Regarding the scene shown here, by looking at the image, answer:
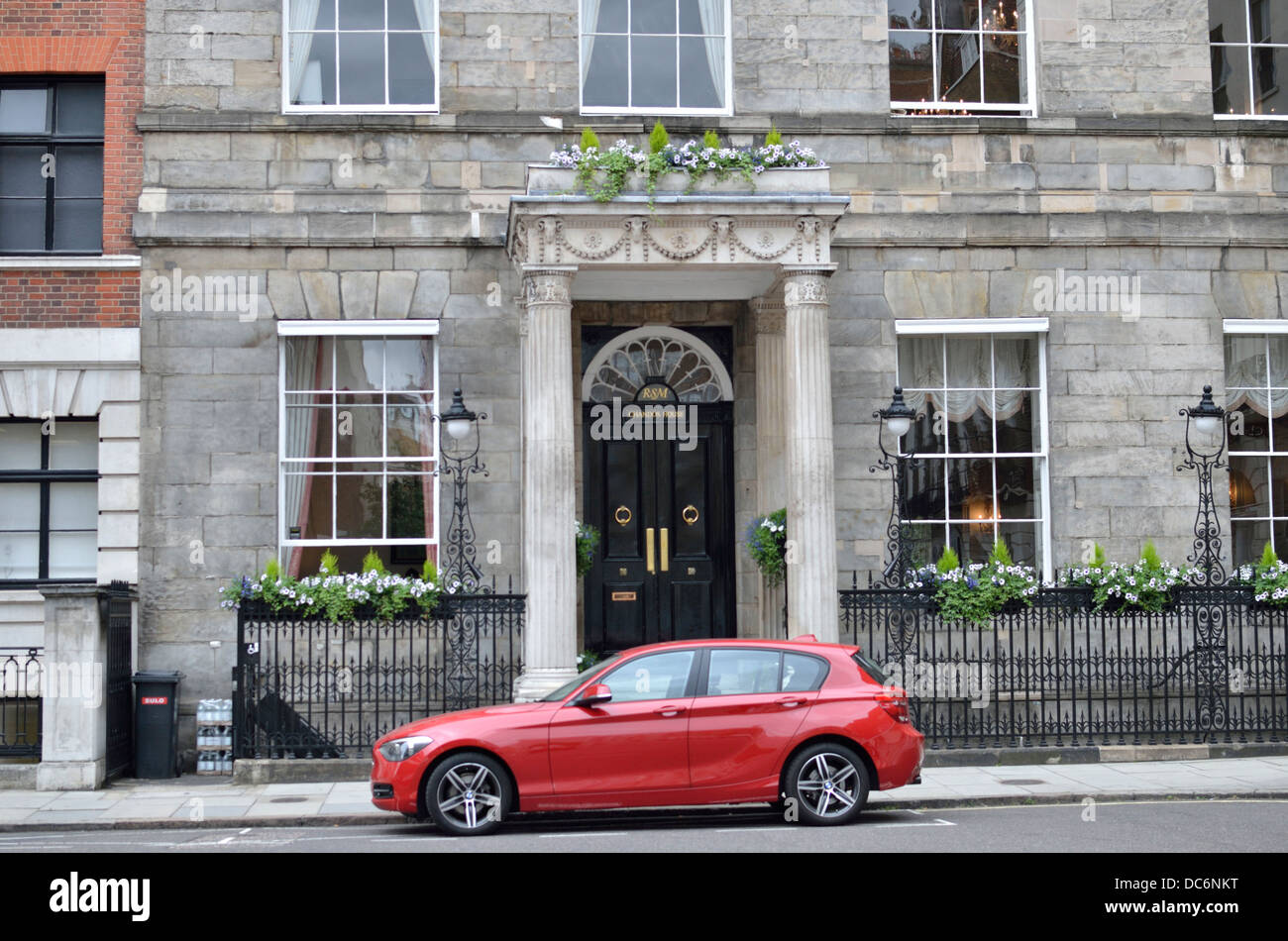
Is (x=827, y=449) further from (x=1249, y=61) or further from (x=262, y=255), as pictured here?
(x=1249, y=61)

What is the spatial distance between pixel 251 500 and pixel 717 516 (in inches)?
209

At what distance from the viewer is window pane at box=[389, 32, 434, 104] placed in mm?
16656

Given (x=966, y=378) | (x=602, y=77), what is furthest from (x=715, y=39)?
(x=966, y=378)

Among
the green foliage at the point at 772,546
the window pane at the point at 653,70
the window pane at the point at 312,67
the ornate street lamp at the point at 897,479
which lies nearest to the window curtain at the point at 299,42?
the window pane at the point at 312,67

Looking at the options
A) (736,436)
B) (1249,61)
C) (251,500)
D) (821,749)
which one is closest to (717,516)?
(736,436)

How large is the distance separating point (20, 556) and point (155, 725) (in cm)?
290

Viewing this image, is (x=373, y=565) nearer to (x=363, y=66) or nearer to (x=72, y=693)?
(x=72, y=693)

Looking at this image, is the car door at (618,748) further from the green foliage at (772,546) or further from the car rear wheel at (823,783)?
the green foliage at (772,546)

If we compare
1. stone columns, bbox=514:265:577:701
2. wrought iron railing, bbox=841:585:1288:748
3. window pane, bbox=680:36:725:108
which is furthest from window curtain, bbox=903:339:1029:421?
stone columns, bbox=514:265:577:701

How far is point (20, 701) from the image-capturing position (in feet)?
50.9

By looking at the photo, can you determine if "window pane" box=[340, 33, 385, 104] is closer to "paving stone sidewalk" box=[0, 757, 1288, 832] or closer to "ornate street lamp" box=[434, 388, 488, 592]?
"ornate street lamp" box=[434, 388, 488, 592]

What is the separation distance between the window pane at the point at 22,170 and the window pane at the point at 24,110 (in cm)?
24

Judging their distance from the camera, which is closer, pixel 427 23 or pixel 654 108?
pixel 427 23

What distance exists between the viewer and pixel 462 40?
16.5 metres
